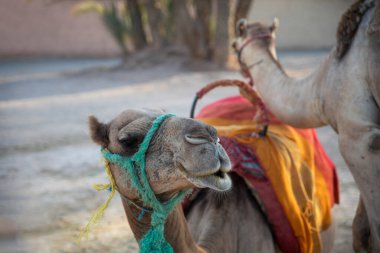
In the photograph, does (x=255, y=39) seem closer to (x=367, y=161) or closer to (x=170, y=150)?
(x=367, y=161)

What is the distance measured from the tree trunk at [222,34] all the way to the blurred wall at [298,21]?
30.9 ft

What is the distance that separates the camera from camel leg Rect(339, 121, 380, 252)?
6.80ft

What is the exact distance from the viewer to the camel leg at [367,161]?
6.80ft

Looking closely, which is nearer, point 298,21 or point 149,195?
point 149,195

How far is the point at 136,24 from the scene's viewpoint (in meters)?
15.1

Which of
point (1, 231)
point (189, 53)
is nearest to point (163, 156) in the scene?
point (1, 231)

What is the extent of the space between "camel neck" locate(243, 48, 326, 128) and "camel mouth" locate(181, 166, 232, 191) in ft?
3.83

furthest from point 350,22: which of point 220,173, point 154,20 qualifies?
point 154,20

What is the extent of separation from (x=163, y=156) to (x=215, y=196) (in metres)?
0.75

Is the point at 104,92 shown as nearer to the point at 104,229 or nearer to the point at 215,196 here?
the point at 104,229

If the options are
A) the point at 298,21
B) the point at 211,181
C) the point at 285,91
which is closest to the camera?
the point at 211,181

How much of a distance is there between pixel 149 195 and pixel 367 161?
1058mm

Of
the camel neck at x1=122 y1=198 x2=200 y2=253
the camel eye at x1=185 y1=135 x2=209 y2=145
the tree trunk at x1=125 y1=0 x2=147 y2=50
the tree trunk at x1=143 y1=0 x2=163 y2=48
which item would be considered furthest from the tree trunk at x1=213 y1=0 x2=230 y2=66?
the camel eye at x1=185 y1=135 x2=209 y2=145

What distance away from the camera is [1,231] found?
3.71 m
